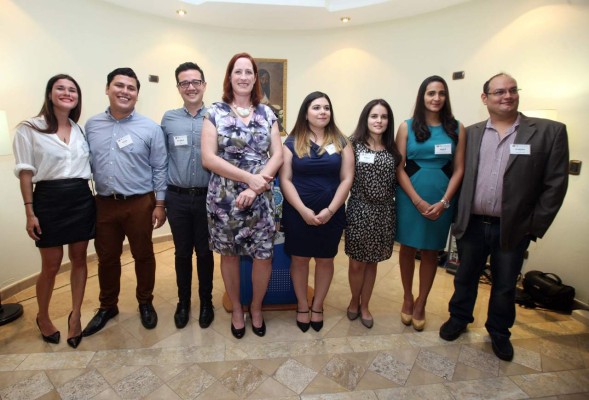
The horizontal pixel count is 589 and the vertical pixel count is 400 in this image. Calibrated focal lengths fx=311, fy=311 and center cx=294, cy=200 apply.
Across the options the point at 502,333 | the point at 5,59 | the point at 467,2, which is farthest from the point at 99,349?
the point at 467,2

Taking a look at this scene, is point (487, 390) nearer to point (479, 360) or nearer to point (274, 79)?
point (479, 360)

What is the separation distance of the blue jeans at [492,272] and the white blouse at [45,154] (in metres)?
2.58

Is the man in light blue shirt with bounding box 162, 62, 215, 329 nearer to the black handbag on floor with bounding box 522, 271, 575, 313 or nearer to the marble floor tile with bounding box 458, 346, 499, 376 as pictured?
the marble floor tile with bounding box 458, 346, 499, 376

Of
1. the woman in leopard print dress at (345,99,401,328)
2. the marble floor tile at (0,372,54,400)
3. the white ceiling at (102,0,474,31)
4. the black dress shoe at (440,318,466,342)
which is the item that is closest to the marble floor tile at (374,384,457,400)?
the black dress shoe at (440,318,466,342)

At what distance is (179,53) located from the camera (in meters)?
4.14

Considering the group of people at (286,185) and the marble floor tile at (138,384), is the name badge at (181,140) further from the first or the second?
the marble floor tile at (138,384)

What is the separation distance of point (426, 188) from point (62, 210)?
236cm

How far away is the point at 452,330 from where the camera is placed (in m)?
2.23

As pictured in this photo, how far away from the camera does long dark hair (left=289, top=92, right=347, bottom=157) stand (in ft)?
6.66

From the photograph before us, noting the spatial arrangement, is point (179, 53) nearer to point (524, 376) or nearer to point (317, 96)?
point (317, 96)

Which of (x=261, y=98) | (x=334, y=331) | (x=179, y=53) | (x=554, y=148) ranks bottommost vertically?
(x=334, y=331)

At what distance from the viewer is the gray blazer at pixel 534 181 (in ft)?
5.95

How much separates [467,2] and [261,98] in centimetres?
300

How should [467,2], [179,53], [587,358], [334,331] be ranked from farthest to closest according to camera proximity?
[179,53], [467,2], [334,331], [587,358]
